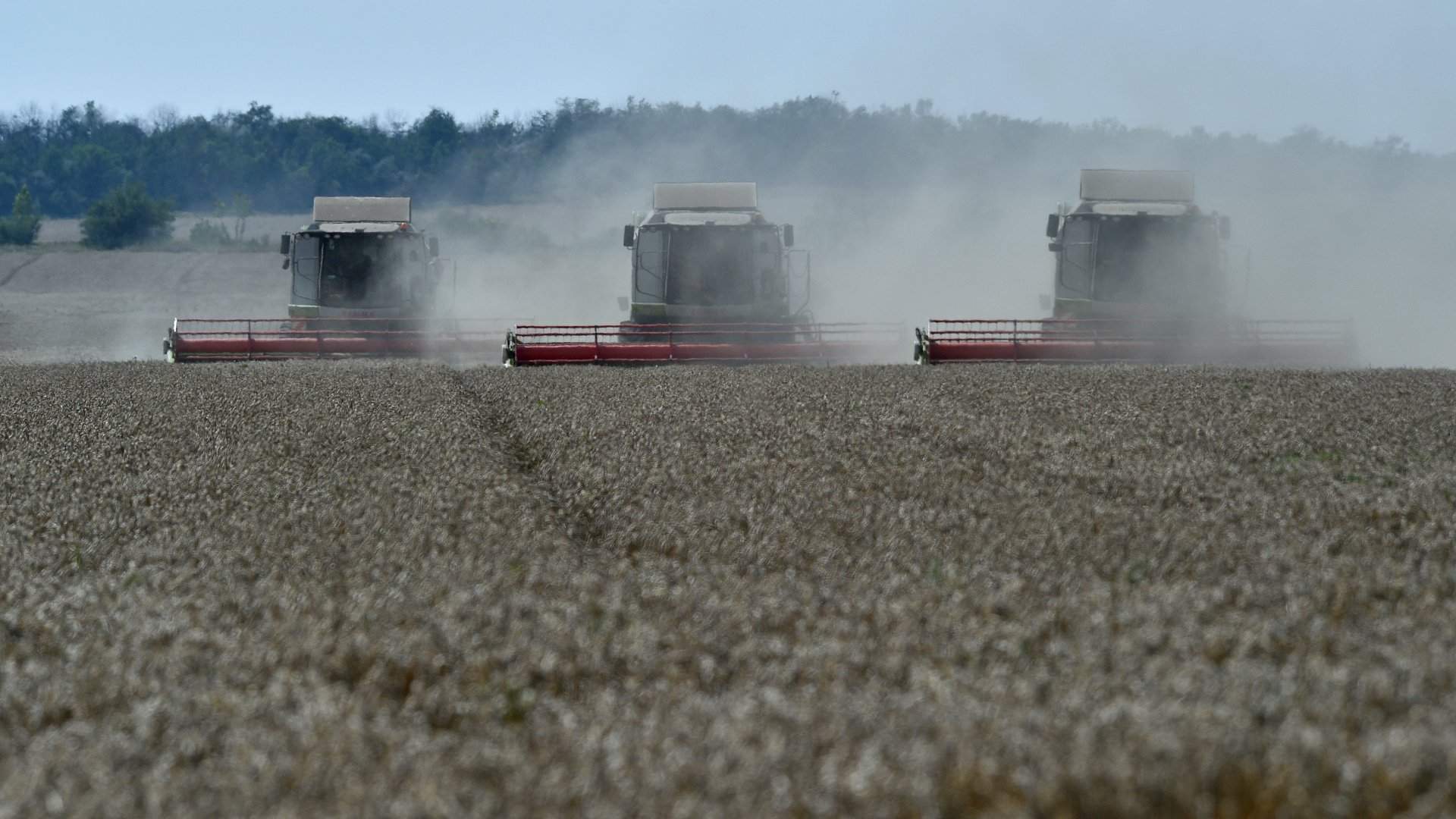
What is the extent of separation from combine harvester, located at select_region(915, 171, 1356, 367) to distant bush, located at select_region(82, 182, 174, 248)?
60462 mm

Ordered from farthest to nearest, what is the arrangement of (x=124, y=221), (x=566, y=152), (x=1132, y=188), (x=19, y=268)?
(x=566, y=152)
(x=124, y=221)
(x=19, y=268)
(x=1132, y=188)

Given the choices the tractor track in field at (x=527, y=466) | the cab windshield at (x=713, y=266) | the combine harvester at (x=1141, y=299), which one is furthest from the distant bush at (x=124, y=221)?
the tractor track in field at (x=527, y=466)

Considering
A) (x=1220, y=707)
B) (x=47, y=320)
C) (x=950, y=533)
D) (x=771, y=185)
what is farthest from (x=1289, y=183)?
(x=1220, y=707)

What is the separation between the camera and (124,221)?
73.2 m

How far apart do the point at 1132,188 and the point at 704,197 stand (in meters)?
5.98

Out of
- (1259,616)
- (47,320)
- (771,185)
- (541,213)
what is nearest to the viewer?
(1259,616)

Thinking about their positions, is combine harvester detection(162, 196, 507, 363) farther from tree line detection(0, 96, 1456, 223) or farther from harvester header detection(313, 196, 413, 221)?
tree line detection(0, 96, 1456, 223)

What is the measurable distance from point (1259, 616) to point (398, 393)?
10.6 m

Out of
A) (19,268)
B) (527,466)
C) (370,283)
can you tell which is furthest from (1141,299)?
(19,268)

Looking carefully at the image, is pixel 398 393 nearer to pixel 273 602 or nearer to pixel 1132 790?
pixel 273 602

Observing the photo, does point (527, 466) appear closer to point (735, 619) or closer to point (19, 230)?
point (735, 619)

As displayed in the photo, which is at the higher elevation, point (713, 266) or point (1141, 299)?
point (713, 266)

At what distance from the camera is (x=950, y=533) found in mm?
7074

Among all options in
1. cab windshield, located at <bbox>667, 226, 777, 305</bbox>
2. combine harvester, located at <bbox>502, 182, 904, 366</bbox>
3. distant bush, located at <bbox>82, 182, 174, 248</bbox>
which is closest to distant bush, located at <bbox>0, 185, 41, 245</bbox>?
distant bush, located at <bbox>82, 182, 174, 248</bbox>
